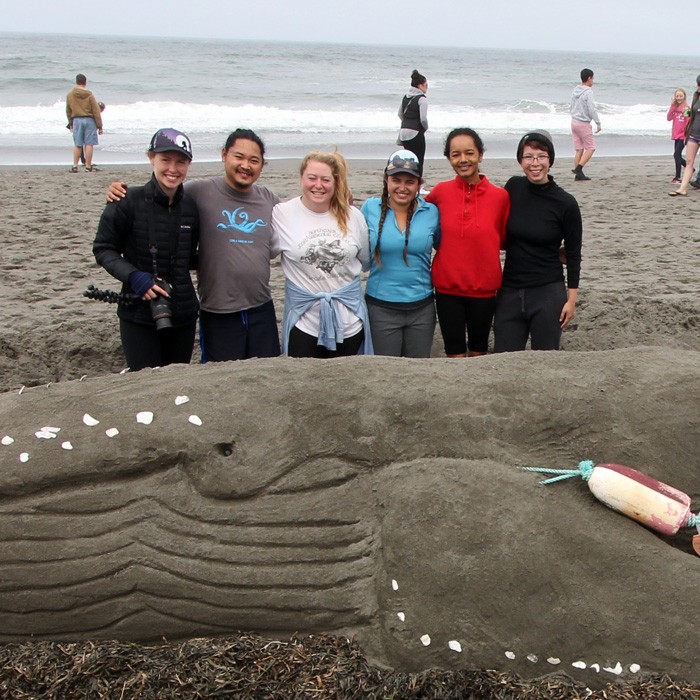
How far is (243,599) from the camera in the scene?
2.33 m

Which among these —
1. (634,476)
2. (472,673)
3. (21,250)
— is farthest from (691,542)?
(21,250)

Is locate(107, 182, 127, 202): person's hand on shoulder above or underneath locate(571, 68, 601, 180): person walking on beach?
underneath

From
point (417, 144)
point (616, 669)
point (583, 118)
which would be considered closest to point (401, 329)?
point (616, 669)

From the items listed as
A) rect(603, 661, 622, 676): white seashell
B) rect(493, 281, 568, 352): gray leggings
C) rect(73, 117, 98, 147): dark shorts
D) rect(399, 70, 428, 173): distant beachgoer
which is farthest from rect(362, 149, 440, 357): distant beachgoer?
rect(73, 117, 98, 147): dark shorts

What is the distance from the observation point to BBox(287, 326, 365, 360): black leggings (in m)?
3.50

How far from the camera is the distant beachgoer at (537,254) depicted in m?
3.51

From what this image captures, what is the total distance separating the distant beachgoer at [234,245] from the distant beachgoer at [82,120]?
340 inches

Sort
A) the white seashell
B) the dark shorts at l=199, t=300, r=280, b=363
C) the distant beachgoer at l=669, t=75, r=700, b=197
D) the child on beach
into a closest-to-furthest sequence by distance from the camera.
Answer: the white seashell → the dark shorts at l=199, t=300, r=280, b=363 → the distant beachgoer at l=669, t=75, r=700, b=197 → the child on beach

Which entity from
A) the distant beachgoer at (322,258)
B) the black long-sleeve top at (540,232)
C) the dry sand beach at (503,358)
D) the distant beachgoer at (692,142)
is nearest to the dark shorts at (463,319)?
the black long-sleeve top at (540,232)

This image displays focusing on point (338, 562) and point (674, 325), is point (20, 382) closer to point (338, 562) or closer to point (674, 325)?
point (338, 562)

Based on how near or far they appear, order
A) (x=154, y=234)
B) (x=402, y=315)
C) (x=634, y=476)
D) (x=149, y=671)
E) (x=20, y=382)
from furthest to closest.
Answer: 1. (x=20, y=382)
2. (x=402, y=315)
3. (x=154, y=234)
4. (x=634, y=476)
5. (x=149, y=671)

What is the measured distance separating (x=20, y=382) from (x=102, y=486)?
2.55 meters

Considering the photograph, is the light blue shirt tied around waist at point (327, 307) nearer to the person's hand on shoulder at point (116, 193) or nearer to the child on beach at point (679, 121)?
the person's hand on shoulder at point (116, 193)

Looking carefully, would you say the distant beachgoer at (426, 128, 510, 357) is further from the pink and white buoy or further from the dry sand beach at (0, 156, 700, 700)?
the pink and white buoy
